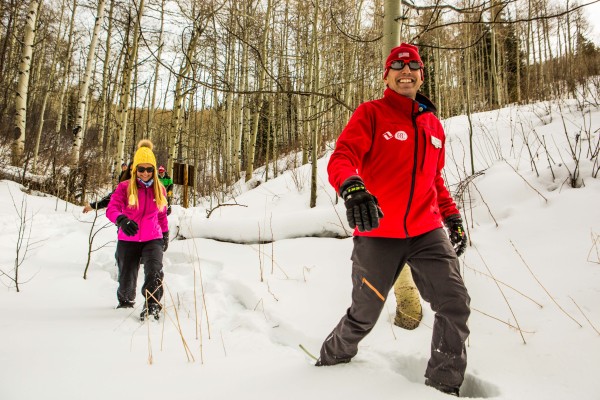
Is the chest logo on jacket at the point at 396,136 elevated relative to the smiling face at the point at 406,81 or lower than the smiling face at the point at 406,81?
lower

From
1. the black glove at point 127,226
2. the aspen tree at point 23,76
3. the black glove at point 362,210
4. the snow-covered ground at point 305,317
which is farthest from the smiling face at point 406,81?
the aspen tree at point 23,76

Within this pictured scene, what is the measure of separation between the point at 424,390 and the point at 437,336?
0.25 metres

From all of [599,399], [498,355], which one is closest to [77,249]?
[498,355]

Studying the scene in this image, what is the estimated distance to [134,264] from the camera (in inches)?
124

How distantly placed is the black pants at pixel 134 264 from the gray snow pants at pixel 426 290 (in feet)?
6.48

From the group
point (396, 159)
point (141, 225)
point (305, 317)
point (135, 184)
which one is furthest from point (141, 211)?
point (396, 159)

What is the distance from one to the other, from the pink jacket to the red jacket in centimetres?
224

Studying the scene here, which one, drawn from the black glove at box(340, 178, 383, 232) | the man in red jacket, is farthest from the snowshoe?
the black glove at box(340, 178, 383, 232)

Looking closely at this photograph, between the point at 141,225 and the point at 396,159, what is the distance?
2528mm

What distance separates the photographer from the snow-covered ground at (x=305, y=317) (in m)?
1.61

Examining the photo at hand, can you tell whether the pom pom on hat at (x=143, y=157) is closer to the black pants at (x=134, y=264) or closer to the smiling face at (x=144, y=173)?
the smiling face at (x=144, y=173)

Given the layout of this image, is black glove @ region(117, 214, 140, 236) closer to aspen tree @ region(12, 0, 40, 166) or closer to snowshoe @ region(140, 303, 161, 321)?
snowshoe @ region(140, 303, 161, 321)

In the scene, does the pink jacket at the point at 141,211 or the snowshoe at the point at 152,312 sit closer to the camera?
the snowshoe at the point at 152,312

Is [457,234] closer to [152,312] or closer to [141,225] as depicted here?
[152,312]
